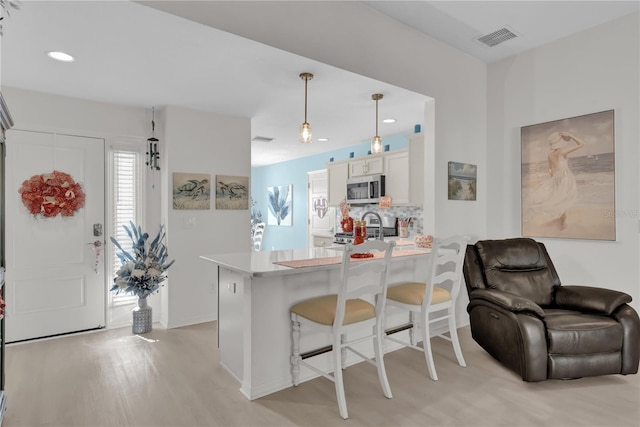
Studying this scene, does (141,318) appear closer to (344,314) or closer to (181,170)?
(181,170)

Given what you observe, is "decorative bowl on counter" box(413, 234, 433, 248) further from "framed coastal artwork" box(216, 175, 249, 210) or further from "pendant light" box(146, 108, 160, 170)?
"pendant light" box(146, 108, 160, 170)

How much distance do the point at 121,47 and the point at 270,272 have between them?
1.98 meters

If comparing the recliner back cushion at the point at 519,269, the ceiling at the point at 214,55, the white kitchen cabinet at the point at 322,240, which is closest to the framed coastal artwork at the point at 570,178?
the recliner back cushion at the point at 519,269

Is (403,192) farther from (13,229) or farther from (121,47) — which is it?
(13,229)

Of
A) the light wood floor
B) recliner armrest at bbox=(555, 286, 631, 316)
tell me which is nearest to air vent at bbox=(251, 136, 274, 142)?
the light wood floor

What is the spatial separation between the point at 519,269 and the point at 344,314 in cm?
189

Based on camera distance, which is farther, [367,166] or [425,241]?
[367,166]

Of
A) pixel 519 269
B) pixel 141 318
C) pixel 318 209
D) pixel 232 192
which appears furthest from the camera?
pixel 318 209

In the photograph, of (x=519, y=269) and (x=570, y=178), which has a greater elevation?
(x=570, y=178)

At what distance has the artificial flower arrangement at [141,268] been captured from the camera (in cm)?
363

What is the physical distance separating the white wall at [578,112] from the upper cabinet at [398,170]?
0.79 m

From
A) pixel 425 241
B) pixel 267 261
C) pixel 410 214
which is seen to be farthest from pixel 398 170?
pixel 267 261

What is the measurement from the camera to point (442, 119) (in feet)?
11.8

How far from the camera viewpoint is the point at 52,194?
354 centimetres
